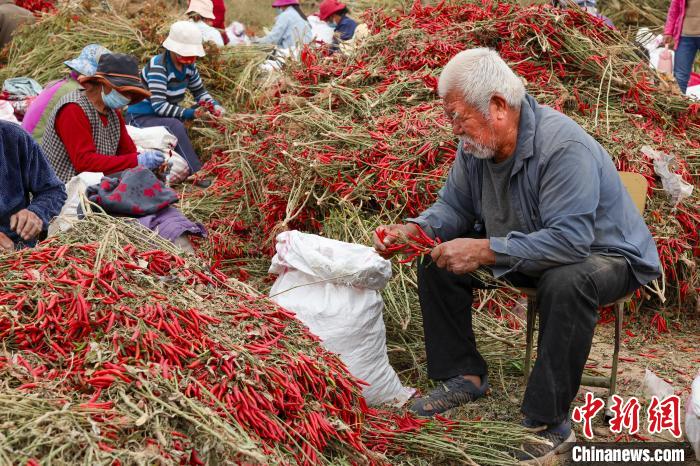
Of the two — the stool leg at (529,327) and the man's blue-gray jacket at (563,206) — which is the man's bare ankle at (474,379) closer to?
the stool leg at (529,327)

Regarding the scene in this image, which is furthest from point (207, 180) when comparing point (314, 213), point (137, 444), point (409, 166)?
point (137, 444)

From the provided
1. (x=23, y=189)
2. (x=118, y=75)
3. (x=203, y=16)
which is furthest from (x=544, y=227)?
(x=203, y=16)

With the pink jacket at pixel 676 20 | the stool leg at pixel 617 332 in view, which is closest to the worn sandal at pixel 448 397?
the stool leg at pixel 617 332

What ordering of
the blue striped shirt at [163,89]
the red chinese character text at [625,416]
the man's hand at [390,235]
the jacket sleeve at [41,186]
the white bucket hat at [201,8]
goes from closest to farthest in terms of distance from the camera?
the man's hand at [390,235]
the red chinese character text at [625,416]
the jacket sleeve at [41,186]
the blue striped shirt at [163,89]
the white bucket hat at [201,8]

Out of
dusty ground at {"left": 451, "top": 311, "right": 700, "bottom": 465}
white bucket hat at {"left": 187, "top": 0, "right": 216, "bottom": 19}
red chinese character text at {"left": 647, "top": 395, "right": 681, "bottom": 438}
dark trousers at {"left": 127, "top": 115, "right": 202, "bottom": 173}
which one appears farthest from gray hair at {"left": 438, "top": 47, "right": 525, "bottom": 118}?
white bucket hat at {"left": 187, "top": 0, "right": 216, "bottom": 19}

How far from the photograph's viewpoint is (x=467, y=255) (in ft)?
10.1

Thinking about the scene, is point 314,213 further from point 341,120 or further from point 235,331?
point 235,331

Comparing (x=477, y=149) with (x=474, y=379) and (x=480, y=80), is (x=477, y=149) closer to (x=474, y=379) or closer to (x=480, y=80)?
(x=480, y=80)

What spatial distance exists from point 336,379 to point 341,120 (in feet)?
7.97

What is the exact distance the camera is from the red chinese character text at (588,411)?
3352 mm

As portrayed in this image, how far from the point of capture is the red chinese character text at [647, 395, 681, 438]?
3.31 metres

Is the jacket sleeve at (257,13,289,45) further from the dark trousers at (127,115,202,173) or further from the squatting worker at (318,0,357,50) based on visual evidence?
the dark trousers at (127,115,202,173)

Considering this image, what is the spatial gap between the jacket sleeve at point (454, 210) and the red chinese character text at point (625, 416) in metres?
0.95

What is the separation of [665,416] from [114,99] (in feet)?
11.2
